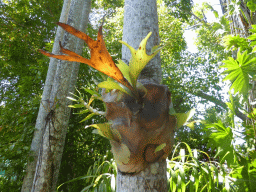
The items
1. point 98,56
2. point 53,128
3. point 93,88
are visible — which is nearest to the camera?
point 98,56

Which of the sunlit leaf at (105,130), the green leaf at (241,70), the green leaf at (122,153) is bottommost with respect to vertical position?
the green leaf at (122,153)

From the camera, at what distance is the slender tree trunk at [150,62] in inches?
14.1

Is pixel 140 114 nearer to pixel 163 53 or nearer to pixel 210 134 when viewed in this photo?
pixel 210 134

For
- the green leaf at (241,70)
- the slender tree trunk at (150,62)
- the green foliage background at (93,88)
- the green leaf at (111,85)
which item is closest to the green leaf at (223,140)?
the green foliage background at (93,88)

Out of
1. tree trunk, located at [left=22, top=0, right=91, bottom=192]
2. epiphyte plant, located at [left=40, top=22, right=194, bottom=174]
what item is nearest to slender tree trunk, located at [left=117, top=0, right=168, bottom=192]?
epiphyte plant, located at [left=40, top=22, right=194, bottom=174]

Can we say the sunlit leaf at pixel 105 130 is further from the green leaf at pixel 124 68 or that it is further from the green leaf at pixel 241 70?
the green leaf at pixel 241 70

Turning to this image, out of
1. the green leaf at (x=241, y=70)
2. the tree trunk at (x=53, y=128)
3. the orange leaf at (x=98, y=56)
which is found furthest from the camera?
the green leaf at (x=241, y=70)

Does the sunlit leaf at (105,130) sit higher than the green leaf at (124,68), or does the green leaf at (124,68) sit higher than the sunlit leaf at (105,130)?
the green leaf at (124,68)

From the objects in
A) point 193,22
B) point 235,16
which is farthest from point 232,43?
point 193,22

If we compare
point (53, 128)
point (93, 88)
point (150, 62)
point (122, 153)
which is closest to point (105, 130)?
point (122, 153)

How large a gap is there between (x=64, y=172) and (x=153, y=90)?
6.06 feet

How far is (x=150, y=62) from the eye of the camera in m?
0.44

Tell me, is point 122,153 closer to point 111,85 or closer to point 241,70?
point 111,85

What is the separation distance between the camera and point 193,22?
5.91m
